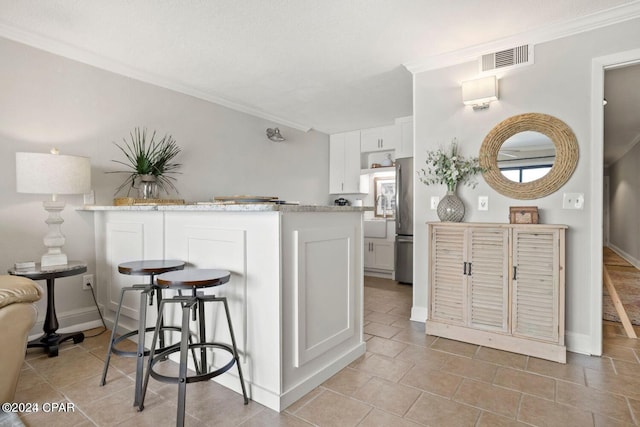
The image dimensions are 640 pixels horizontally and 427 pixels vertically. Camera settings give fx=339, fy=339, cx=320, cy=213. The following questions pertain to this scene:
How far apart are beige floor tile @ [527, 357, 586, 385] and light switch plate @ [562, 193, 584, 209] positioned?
113cm

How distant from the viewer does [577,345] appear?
2533 mm

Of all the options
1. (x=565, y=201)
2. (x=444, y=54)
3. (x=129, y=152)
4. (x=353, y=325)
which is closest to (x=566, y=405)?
(x=353, y=325)

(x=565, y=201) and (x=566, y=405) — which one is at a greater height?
(x=565, y=201)

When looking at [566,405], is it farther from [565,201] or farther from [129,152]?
[129,152]

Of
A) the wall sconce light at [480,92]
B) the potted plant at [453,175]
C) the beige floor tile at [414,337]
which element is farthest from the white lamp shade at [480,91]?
the beige floor tile at [414,337]

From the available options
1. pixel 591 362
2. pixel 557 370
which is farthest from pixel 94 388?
pixel 591 362

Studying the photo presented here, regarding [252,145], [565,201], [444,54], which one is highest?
[444,54]

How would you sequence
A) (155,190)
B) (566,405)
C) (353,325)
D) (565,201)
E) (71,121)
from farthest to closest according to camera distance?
(155,190) → (71,121) → (565,201) → (353,325) → (566,405)

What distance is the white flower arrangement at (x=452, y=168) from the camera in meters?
2.93

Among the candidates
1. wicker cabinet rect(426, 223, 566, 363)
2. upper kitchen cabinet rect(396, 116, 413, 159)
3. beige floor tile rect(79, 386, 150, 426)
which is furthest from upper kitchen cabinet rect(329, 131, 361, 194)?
beige floor tile rect(79, 386, 150, 426)

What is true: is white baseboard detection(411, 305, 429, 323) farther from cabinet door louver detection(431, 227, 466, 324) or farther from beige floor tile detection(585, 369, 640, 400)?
beige floor tile detection(585, 369, 640, 400)

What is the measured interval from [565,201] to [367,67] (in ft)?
6.80

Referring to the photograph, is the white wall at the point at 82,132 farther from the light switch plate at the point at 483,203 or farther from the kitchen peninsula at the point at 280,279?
the light switch plate at the point at 483,203

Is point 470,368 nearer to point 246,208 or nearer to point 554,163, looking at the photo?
point 554,163
